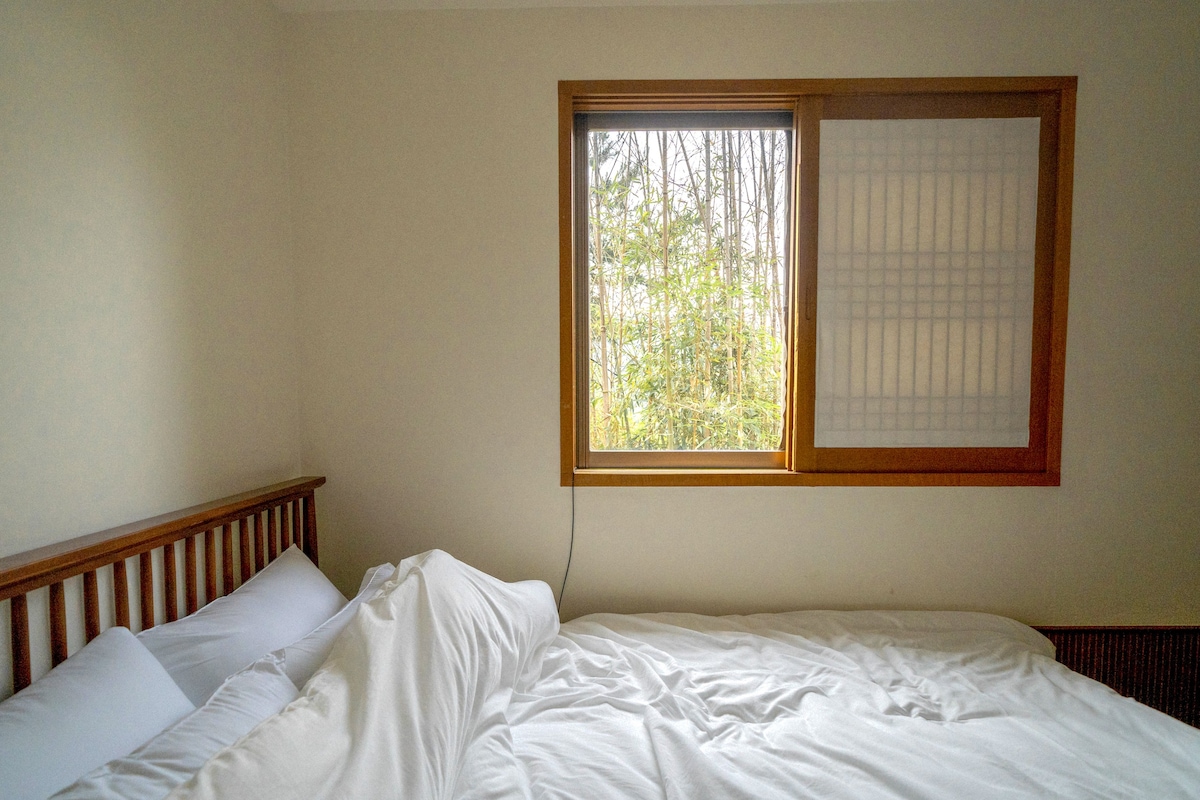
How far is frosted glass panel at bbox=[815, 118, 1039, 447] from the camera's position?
1.81m

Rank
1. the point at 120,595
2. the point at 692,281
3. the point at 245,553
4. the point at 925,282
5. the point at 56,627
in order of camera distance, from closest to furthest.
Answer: the point at 56,627 → the point at 120,595 → the point at 245,553 → the point at 925,282 → the point at 692,281

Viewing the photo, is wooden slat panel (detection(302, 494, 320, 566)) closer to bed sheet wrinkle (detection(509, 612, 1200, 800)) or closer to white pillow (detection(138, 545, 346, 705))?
white pillow (detection(138, 545, 346, 705))

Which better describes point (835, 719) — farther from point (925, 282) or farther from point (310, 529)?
point (310, 529)

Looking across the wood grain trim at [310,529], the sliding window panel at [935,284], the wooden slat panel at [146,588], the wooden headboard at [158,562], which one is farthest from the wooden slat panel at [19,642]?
the sliding window panel at [935,284]

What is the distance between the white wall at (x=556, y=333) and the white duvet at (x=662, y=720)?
0.35 meters

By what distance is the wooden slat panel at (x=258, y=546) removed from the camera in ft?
4.96

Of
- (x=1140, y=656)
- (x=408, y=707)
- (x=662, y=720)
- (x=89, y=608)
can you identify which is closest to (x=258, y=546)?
(x=89, y=608)

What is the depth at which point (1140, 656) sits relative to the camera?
1854 millimetres

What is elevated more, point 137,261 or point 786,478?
point 137,261

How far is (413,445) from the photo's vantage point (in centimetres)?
188

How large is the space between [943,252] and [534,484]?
1.64 metres

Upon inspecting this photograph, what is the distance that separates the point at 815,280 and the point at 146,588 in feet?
6.71

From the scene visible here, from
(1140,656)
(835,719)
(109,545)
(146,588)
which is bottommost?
(1140,656)

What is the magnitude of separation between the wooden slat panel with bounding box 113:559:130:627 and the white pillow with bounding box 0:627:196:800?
113 mm
